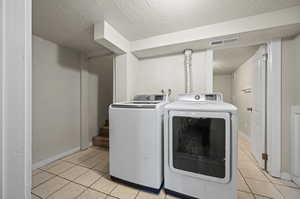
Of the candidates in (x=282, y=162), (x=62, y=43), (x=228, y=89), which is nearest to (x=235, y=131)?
(x=282, y=162)

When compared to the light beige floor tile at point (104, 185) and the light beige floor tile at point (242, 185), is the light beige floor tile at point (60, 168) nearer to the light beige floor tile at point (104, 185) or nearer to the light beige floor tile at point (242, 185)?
the light beige floor tile at point (104, 185)

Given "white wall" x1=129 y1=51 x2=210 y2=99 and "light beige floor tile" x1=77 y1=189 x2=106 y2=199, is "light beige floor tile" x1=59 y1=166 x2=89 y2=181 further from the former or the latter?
"white wall" x1=129 y1=51 x2=210 y2=99

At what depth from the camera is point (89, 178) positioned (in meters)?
1.67

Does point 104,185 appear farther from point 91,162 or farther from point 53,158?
point 53,158

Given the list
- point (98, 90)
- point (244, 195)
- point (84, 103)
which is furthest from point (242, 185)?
point (98, 90)

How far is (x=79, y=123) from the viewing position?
2.66m

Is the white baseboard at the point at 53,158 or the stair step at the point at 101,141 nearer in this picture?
the white baseboard at the point at 53,158

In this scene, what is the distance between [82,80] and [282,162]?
12.1ft

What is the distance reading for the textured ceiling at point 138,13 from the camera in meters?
1.33

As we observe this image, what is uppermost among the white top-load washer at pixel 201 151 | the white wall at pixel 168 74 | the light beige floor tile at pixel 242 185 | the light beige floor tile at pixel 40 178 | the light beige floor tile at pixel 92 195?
the white wall at pixel 168 74

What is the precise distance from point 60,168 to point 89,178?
640 mm

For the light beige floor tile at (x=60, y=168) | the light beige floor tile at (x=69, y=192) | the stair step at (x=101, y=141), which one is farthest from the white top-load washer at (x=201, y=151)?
the stair step at (x=101, y=141)

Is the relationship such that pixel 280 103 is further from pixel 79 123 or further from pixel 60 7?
pixel 79 123

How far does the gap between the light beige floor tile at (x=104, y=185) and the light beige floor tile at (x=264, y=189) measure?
1.70 meters
